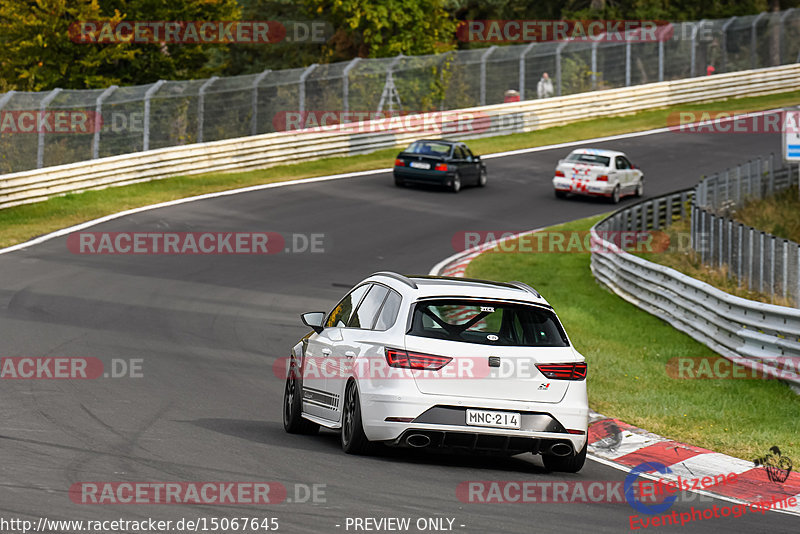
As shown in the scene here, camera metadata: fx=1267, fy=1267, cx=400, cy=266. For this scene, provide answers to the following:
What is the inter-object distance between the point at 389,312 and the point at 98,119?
73.5 feet

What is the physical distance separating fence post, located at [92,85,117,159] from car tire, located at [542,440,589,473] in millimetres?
22992

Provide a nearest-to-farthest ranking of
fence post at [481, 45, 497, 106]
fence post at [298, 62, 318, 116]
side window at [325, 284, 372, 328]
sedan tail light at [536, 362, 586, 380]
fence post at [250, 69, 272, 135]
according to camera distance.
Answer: sedan tail light at [536, 362, 586, 380] → side window at [325, 284, 372, 328] → fence post at [250, 69, 272, 135] → fence post at [298, 62, 318, 116] → fence post at [481, 45, 497, 106]

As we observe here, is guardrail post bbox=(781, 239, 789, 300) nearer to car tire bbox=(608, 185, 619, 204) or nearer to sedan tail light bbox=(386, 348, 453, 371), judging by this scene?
sedan tail light bbox=(386, 348, 453, 371)

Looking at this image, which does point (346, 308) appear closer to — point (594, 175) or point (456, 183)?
point (456, 183)

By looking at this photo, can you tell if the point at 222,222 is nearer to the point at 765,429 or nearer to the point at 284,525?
the point at 765,429

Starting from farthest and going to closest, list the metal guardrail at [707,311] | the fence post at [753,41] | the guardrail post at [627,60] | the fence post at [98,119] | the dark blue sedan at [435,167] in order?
1. the fence post at [753,41]
2. the guardrail post at [627,60]
3. the dark blue sedan at [435,167]
4. the fence post at [98,119]
5. the metal guardrail at [707,311]

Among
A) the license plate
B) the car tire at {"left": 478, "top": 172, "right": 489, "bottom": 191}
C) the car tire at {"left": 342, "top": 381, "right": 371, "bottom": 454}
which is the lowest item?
the car tire at {"left": 478, "top": 172, "right": 489, "bottom": 191}

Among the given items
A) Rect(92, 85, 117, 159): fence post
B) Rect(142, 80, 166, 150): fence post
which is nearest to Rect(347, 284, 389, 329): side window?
Rect(92, 85, 117, 159): fence post

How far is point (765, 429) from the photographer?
12.3 meters

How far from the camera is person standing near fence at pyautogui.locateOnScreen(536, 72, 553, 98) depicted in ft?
152

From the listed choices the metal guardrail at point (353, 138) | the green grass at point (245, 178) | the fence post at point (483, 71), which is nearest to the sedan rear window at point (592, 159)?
the green grass at point (245, 178)

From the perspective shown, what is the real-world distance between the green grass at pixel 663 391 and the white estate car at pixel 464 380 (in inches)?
83.3

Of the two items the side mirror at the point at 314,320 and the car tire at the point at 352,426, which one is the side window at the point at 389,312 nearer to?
the car tire at the point at 352,426

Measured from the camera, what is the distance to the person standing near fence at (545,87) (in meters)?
46.4
